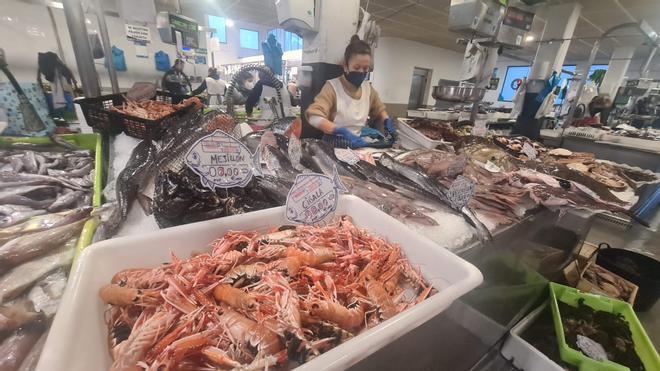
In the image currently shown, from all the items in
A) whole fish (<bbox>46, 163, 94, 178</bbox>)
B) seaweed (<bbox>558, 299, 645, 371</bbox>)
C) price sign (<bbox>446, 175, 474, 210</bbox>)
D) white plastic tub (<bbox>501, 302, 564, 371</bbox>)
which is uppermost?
price sign (<bbox>446, 175, 474, 210</bbox>)

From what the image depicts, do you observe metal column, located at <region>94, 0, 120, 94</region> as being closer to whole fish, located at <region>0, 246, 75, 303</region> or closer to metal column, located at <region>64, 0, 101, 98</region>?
metal column, located at <region>64, 0, 101, 98</region>

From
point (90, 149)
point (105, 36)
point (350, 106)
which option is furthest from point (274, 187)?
point (105, 36)

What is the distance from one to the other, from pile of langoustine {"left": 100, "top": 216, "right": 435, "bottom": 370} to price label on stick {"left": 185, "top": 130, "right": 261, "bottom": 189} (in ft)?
0.71

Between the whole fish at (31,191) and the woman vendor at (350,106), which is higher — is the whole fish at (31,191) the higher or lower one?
the lower one

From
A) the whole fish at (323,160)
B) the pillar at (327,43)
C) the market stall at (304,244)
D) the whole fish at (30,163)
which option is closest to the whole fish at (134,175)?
the market stall at (304,244)

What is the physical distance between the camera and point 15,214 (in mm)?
1100

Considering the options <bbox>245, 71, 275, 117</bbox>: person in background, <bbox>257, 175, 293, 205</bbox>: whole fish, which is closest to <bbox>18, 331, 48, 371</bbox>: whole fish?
<bbox>257, 175, 293, 205</bbox>: whole fish

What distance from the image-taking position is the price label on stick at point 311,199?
1044 millimetres

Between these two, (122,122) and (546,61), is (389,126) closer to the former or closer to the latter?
(122,122)

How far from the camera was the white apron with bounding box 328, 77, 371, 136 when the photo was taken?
2.88 meters

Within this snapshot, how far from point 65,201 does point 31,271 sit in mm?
604

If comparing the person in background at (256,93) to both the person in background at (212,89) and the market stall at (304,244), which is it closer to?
the market stall at (304,244)

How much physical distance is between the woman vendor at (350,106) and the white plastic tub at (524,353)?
188 centimetres

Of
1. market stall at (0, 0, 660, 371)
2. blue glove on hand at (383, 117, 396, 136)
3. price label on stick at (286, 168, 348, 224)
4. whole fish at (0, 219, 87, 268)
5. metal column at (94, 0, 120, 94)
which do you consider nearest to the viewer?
market stall at (0, 0, 660, 371)
